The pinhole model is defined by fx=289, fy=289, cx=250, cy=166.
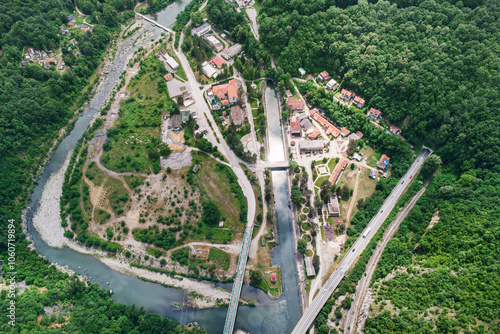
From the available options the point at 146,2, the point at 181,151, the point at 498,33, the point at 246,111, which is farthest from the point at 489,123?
the point at 146,2

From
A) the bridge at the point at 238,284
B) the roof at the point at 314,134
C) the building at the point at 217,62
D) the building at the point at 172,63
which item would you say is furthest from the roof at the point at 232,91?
the bridge at the point at 238,284

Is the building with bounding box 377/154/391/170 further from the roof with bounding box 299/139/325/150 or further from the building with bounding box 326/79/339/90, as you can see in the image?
the building with bounding box 326/79/339/90

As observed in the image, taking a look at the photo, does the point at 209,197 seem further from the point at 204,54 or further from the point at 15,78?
the point at 15,78

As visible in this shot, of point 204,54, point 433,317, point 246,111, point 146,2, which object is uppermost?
point 146,2

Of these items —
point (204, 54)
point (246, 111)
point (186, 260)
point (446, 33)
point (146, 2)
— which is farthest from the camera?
point (146, 2)

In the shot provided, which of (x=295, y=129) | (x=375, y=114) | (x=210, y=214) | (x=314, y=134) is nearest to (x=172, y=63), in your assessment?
(x=295, y=129)

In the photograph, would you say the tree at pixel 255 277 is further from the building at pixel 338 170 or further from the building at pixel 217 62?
the building at pixel 217 62
